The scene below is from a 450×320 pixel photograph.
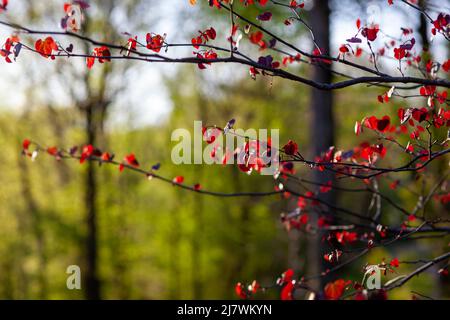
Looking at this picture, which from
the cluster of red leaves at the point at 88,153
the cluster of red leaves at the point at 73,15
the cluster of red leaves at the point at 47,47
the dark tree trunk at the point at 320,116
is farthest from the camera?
the dark tree trunk at the point at 320,116

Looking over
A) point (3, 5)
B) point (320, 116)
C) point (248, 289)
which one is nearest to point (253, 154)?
point (248, 289)

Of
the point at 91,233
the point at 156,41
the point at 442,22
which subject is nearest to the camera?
the point at 156,41

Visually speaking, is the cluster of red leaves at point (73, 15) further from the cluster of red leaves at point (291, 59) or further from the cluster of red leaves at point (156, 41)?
the cluster of red leaves at point (291, 59)

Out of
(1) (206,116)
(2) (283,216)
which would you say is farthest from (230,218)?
(2) (283,216)

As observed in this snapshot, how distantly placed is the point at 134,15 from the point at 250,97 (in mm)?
3577

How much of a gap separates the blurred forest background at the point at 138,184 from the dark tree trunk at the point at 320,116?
1.86m

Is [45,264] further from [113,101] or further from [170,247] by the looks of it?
[113,101]

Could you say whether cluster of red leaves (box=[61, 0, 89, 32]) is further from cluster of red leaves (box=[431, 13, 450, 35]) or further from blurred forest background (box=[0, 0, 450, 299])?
blurred forest background (box=[0, 0, 450, 299])

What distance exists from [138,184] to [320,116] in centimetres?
614

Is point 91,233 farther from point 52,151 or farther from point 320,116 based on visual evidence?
point 52,151

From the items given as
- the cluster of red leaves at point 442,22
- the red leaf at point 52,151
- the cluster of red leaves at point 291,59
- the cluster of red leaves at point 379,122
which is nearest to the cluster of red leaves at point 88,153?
the red leaf at point 52,151

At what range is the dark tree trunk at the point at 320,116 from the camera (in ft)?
15.0

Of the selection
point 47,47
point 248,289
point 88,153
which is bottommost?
point 248,289

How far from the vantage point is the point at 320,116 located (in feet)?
15.7
